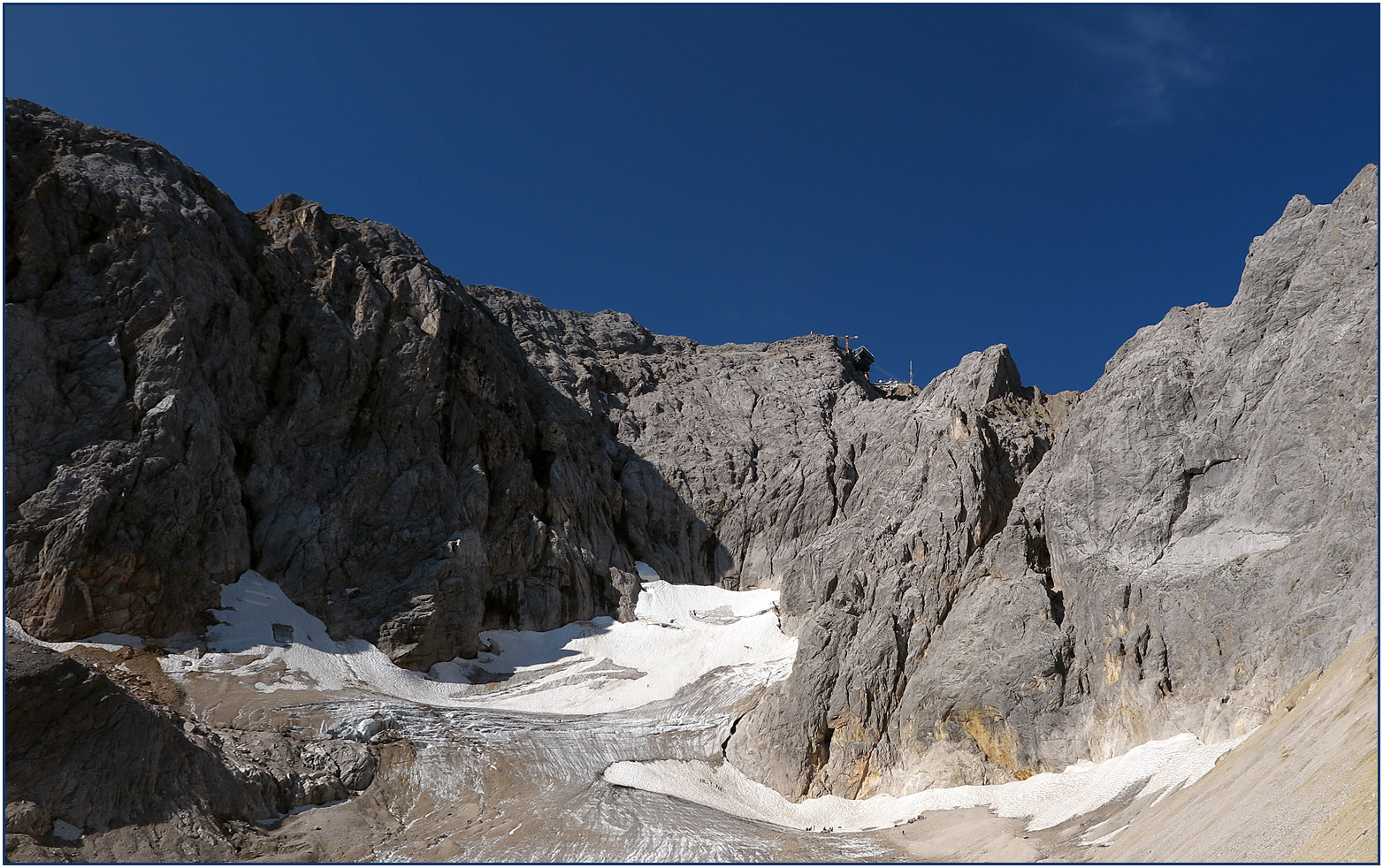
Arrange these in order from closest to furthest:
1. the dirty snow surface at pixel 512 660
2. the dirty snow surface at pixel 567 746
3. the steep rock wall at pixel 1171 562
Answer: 1. the steep rock wall at pixel 1171 562
2. the dirty snow surface at pixel 567 746
3. the dirty snow surface at pixel 512 660

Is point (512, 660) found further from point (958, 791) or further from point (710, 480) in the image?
point (958, 791)

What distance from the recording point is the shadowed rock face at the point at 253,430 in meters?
42.5

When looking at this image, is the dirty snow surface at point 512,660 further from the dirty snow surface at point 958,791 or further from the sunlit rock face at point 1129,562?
the dirty snow surface at point 958,791

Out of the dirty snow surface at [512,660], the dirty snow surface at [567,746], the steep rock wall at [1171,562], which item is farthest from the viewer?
the dirty snow surface at [512,660]

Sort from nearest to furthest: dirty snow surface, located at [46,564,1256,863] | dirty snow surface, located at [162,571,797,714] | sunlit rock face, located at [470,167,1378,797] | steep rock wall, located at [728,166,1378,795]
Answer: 1. steep rock wall, located at [728,166,1378,795]
2. sunlit rock face, located at [470,167,1378,797]
3. dirty snow surface, located at [46,564,1256,863]
4. dirty snow surface, located at [162,571,797,714]

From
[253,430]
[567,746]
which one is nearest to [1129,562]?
[567,746]

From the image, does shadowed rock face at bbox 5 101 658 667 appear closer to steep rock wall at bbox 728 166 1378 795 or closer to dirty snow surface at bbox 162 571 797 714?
dirty snow surface at bbox 162 571 797 714

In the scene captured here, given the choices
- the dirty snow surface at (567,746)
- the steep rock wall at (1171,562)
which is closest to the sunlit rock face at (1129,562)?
the steep rock wall at (1171,562)

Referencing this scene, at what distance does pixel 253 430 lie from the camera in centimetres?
5153

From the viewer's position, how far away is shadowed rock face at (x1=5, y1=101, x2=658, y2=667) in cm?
4253

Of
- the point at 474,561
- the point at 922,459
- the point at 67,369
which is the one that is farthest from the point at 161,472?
the point at 922,459

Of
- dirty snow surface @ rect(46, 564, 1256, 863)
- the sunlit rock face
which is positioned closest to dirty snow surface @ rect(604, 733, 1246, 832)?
dirty snow surface @ rect(46, 564, 1256, 863)

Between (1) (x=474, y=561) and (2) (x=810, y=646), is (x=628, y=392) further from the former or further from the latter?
(2) (x=810, y=646)

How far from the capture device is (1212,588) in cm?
2708
